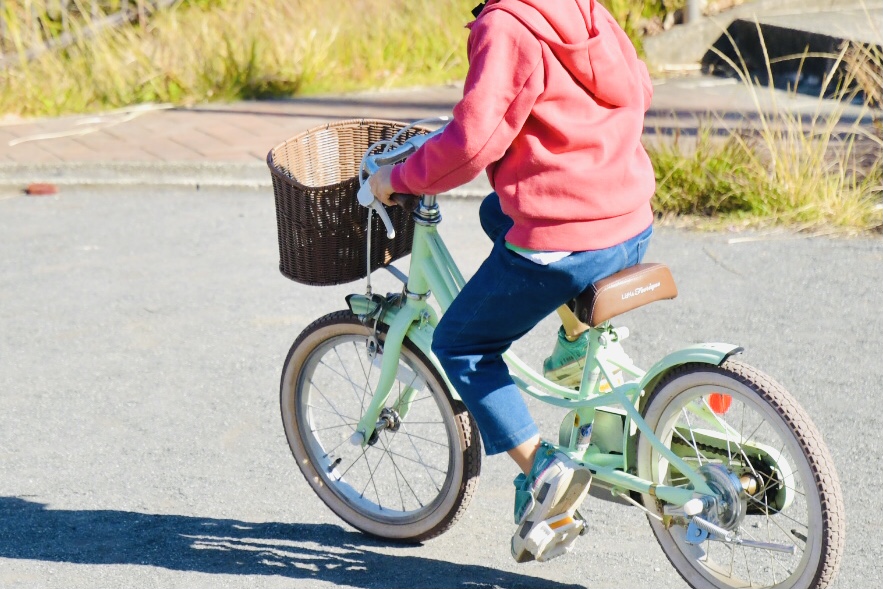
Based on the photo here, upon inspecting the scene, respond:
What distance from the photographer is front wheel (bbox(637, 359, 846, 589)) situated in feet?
8.74

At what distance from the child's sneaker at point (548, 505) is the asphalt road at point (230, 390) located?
11.7 inches

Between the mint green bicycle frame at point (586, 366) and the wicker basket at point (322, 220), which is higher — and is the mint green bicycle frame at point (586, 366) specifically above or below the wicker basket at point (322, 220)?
below

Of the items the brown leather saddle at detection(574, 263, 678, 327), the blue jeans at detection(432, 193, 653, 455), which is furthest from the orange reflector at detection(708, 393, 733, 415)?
the blue jeans at detection(432, 193, 653, 455)

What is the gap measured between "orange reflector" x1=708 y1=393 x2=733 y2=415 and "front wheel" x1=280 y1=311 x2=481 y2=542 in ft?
2.38

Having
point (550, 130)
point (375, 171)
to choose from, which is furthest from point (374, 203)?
point (550, 130)

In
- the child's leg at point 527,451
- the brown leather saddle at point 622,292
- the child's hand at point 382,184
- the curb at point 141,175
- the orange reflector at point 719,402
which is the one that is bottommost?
the curb at point 141,175

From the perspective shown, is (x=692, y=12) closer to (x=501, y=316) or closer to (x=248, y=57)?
(x=248, y=57)

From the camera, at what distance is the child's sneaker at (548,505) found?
291 cm

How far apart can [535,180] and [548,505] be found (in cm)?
87

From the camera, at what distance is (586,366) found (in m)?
3.00

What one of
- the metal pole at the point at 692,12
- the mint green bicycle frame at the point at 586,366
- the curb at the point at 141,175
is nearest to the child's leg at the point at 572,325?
the mint green bicycle frame at the point at 586,366

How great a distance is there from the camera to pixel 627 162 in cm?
275

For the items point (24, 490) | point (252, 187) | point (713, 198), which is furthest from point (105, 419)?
point (713, 198)

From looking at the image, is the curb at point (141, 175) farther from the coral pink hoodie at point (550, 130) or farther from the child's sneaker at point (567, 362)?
the coral pink hoodie at point (550, 130)
